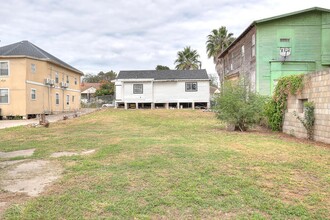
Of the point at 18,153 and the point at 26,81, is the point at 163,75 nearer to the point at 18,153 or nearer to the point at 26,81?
the point at 26,81

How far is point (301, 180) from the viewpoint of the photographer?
4566mm

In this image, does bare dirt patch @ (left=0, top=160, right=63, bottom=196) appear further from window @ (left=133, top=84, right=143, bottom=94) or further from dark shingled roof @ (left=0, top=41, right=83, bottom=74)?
window @ (left=133, top=84, right=143, bottom=94)

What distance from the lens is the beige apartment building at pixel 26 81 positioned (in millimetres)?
23047

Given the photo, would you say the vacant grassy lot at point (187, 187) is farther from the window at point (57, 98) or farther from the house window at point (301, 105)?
the window at point (57, 98)

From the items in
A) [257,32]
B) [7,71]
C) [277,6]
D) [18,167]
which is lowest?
[18,167]

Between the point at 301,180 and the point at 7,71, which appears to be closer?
the point at 301,180

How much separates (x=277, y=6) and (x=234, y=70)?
7.53 m

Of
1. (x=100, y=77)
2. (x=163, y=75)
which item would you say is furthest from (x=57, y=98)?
(x=100, y=77)

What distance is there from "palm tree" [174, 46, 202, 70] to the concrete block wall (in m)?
40.8

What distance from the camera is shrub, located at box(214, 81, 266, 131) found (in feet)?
39.8

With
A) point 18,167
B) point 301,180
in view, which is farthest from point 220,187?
point 18,167

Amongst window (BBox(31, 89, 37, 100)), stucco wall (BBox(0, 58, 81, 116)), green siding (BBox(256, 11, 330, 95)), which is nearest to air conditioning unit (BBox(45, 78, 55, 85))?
stucco wall (BBox(0, 58, 81, 116))

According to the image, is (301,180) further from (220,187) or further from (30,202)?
(30,202)

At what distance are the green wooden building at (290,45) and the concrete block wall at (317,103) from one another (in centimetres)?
879
